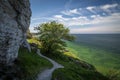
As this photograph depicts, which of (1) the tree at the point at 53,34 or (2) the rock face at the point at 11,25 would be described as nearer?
(2) the rock face at the point at 11,25

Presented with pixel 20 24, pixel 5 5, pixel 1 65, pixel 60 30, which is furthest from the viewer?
pixel 60 30

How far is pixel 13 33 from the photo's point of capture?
89.1ft

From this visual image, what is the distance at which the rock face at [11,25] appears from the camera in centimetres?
2470

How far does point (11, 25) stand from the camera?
26.3 m

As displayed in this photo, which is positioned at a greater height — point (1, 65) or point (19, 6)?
point (19, 6)

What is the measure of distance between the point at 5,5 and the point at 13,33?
504 centimetres

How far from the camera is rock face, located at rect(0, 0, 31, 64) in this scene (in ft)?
81.0

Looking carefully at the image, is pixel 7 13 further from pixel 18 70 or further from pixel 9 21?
pixel 18 70

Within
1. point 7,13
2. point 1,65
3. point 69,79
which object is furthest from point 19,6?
point 69,79

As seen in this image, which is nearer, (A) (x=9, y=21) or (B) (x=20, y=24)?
(A) (x=9, y=21)

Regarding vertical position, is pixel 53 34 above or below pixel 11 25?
below

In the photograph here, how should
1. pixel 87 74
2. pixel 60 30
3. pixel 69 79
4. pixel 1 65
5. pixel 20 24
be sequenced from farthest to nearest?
pixel 60 30
pixel 87 74
pixel 69 79
pixel 20 24
pixel 1 65

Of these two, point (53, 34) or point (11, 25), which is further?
point (53, 34)

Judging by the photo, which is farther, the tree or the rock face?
the tree
